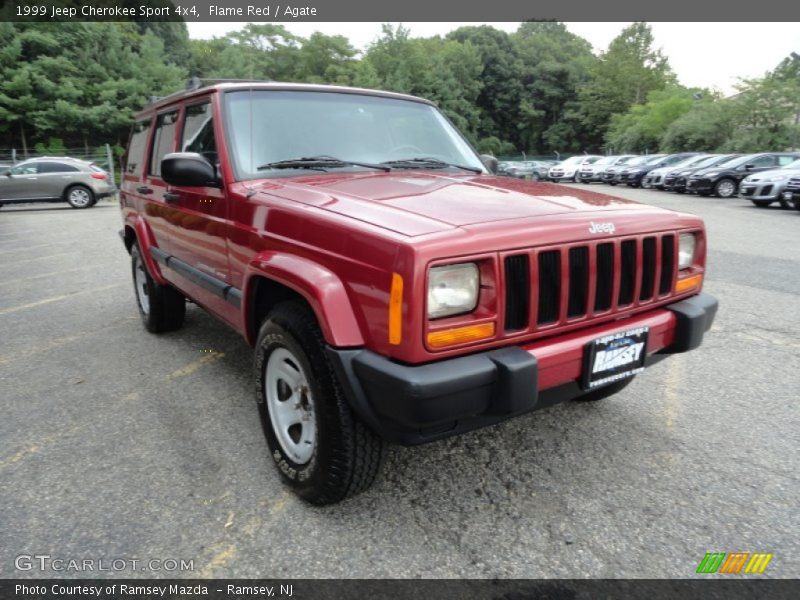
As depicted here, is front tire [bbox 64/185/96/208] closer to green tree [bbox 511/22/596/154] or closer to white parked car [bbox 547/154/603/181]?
white parked car [bbox 547/154/603/181]

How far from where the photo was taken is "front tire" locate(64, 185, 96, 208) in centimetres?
Result: 1659

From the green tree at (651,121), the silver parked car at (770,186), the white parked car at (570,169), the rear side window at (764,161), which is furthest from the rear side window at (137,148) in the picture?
the green tree at (651,121)

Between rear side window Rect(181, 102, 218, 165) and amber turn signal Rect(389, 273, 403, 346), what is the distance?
5.52 feet

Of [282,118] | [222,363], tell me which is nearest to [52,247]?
[222,363]

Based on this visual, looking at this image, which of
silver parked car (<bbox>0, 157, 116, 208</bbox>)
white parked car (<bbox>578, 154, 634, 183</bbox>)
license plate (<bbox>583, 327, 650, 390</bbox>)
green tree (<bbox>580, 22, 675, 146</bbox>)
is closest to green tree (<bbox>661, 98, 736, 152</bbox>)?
white parked car (<bbox>578, 154, 634, 183</bbox>)

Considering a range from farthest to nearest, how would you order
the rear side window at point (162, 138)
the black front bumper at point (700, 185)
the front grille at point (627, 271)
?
the black front bumper at point (700, 185)
the rear side window at point (162, 138)
the front grille at point (627, 271)

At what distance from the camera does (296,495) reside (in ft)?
8.07

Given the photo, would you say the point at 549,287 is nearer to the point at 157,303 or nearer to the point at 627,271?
the point at 627,271

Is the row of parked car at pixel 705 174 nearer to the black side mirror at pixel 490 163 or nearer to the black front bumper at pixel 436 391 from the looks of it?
the black side mirror at pixel 490 163

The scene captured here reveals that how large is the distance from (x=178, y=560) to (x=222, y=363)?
211 cm

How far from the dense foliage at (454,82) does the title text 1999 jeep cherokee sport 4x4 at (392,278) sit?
30865 millimetres

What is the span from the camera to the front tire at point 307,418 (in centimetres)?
210

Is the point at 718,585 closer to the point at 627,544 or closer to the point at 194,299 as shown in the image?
the point at 627,544

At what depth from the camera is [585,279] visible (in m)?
2.19
